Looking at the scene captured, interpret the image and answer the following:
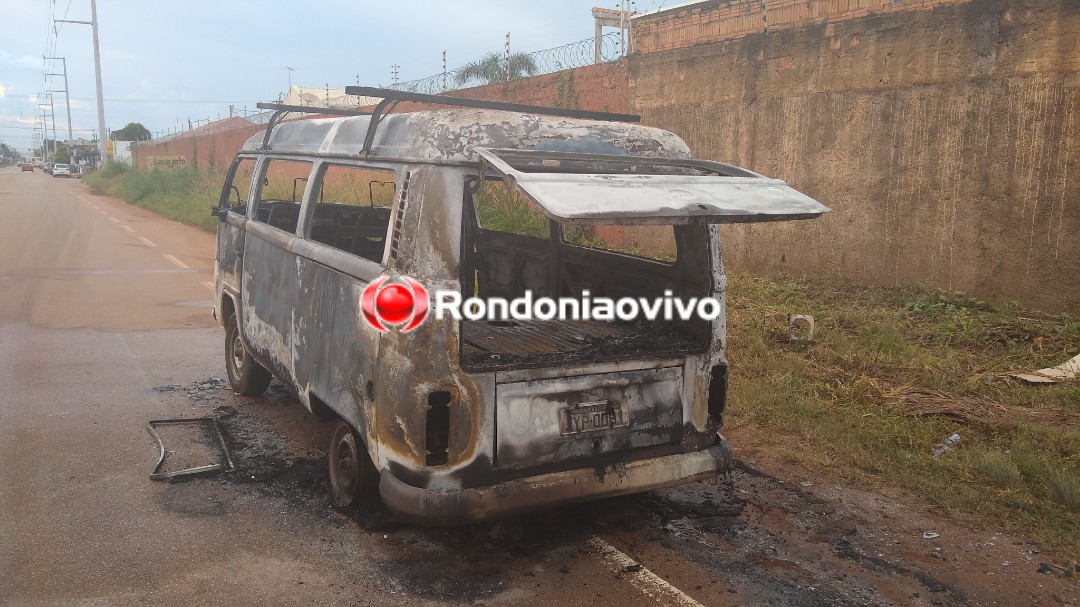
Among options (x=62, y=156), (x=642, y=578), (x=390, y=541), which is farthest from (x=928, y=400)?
(x=62, y=156)

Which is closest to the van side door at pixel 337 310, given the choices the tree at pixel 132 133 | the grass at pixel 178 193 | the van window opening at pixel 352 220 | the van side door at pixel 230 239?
the van window opening at pixel 352 220

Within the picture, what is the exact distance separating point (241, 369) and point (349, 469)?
7.31 feet

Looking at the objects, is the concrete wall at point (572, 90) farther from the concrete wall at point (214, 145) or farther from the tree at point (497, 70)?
the concrete wall at point (214, 145)

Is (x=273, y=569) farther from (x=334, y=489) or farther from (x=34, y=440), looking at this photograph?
(x=34, y=440)

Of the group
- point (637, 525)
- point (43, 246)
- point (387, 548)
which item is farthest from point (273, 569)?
point (43, 246)

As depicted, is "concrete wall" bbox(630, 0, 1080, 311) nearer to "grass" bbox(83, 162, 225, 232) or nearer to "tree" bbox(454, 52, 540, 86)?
"tree" bbox(454, 52, 540, 86)

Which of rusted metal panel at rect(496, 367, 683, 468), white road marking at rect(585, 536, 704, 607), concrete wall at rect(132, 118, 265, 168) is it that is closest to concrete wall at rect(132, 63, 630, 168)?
rusted metal panel at rect(496, 367, 683, 468)

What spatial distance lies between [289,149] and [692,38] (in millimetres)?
7687

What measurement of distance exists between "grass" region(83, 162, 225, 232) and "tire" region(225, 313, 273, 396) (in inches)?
581

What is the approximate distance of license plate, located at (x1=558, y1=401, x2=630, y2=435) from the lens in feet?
11.3

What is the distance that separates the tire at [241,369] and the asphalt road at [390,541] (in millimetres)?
200

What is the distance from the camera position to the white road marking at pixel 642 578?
323cm

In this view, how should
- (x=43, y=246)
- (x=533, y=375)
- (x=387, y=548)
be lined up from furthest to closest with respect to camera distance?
1. (x=43, y=246)
2. (x=387, y=548)
3. (x=533, y=375)

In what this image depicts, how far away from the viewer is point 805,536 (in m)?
3.88
